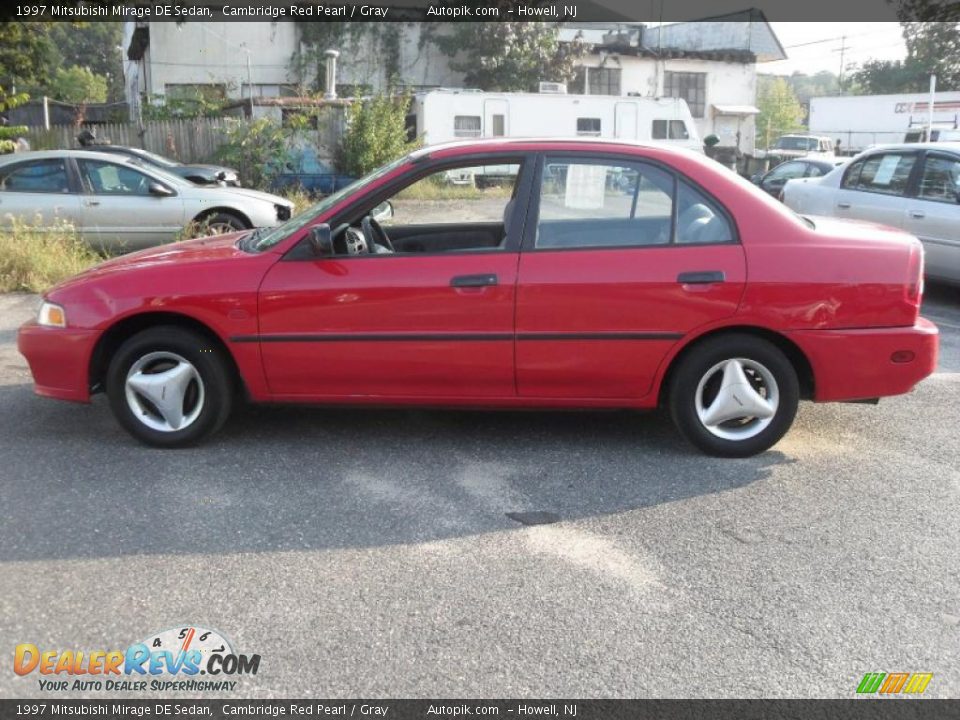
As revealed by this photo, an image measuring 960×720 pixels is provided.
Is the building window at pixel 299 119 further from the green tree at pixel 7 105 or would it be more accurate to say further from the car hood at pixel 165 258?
the car hood at pixel 165 258

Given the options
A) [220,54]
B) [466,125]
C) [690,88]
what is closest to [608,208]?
[466,125]

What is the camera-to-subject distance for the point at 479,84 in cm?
3275

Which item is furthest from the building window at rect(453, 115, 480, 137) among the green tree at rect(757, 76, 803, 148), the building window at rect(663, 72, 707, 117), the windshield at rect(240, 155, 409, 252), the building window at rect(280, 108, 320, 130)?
the green tree at rect(757, 76, 803, 148)

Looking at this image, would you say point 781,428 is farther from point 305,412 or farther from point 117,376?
point 117,376

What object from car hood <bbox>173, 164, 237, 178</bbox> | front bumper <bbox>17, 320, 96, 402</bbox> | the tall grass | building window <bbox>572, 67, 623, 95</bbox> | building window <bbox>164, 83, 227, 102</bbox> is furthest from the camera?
building window <bbox>572, 67, 623, 95</bbox>

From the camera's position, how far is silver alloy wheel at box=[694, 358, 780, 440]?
4.82m

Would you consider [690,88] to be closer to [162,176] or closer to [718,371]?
[162,176]

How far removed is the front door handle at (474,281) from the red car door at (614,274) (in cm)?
15

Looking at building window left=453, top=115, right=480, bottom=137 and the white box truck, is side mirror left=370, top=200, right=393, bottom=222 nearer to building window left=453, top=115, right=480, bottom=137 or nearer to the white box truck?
the white box truck

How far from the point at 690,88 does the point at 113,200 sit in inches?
1210

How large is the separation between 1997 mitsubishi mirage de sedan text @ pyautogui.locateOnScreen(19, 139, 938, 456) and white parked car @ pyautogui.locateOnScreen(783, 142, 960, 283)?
4666mm

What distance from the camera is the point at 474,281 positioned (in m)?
4.76

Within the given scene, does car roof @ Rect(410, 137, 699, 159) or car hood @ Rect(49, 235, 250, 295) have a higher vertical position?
car roof @ Rect(410, 137, 699, 159)

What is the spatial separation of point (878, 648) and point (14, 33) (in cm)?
1313
